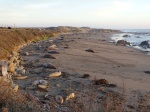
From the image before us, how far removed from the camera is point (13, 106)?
18.5 ft

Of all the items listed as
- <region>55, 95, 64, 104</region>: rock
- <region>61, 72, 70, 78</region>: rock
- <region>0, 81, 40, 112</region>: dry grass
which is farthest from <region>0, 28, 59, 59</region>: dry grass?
<region>0, 81, 40, 112</region>: dry grass

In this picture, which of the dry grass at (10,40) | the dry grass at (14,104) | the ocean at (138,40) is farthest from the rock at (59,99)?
the ocean at (138,40)

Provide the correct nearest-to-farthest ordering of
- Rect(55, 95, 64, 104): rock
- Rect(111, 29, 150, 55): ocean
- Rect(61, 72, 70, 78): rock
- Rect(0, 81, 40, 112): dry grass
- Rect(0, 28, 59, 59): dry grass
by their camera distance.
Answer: Rect(0, 81, 40, 112): dry grass
Rect(55, 95, 64, 104): rock
Rect(61, 72, 70, 78): rock
Rect(0, 28, 59, 59): dry grass
Rect(111, 29, 150, 55): ocean

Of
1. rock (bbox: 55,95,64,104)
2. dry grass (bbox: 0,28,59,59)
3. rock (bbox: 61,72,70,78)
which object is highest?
dry grass (bbox: 0,28,59,59)

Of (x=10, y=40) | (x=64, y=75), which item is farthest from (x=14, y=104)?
(x=10, y=40)

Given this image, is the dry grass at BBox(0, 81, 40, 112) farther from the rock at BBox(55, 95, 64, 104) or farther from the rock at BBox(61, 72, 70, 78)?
the rock at BBox(61, 72, 70, 78)

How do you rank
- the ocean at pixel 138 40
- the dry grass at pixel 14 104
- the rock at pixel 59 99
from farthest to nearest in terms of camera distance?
the ocean at pixel 138 40 < the rock at pixel 59 99 < the dry grass at pixel 14 104

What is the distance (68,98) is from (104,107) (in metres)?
3.39

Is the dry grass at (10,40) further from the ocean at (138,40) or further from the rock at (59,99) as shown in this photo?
the ocean at (138,40)

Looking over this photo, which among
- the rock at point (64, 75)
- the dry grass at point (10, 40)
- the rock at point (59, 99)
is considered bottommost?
the rock at point (64, 75)

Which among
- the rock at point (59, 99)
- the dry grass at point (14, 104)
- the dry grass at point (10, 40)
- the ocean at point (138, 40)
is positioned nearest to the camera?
the dry grass at point (14, 104)

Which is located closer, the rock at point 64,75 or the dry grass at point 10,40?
the rock at point 64,75

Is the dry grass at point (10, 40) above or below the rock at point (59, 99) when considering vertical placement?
above

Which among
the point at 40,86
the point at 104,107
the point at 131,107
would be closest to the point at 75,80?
the point at 40,86
